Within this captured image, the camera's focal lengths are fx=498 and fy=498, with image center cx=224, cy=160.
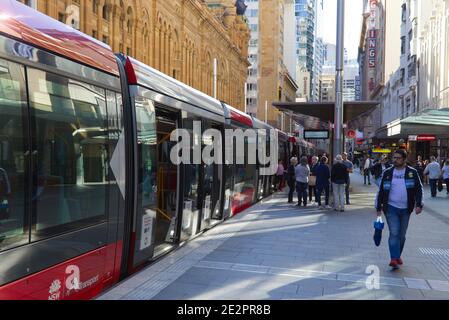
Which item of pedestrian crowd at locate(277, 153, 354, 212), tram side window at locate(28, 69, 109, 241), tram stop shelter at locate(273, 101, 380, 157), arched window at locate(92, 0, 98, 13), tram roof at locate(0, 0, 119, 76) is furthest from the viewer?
arched window at locate(92, 0, 98, 13)

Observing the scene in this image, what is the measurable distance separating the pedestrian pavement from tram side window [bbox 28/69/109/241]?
3.96 feet

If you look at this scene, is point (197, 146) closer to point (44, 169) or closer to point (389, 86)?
point (44, 169)

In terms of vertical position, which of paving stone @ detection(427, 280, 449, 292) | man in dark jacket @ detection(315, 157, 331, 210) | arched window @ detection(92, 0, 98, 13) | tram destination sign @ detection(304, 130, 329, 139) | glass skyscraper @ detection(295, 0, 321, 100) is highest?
glass skyscraper @ detection(295, 0, 321, 100)

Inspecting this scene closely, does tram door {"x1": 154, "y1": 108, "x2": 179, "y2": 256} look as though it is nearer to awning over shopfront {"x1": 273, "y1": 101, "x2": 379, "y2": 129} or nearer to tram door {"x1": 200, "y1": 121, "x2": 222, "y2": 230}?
tram door {"x1": 200, "y1": 121, "x2": 222, "y2": 230}

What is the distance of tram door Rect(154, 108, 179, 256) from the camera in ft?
25.4

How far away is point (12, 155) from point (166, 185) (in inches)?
162

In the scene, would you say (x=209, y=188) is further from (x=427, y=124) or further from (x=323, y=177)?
(x=427, y=124)

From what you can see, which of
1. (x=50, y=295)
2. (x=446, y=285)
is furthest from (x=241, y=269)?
(x=50, y=295)

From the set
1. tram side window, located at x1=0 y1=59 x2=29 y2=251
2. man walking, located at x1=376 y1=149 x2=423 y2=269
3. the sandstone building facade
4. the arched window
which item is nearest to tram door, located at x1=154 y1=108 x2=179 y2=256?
man walking, located at x1=376 y1=149 x2=423 y2=269

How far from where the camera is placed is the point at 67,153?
15.5ft

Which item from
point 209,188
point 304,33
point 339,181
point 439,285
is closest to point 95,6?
point 339,181

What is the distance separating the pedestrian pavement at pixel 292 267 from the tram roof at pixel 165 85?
8.21 feet

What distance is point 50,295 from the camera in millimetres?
4352

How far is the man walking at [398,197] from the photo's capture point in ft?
23.4
